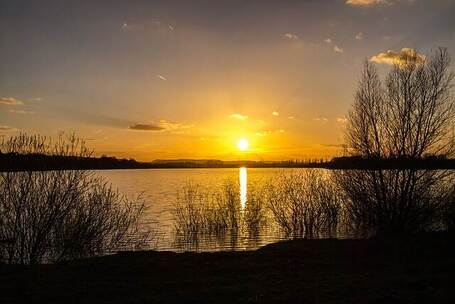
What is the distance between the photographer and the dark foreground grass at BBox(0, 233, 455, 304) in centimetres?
853

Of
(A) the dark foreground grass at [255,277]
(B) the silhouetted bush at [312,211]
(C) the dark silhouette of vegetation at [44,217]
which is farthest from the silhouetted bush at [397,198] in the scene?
(C) the dark silhouette of vegetation at [44,217]

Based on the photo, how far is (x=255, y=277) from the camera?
10406 millimetres

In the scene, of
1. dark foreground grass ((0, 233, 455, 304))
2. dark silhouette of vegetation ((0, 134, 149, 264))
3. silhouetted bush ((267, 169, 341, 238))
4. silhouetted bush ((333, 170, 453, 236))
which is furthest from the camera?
silhouetted bush ((267, 169, 341, 238))

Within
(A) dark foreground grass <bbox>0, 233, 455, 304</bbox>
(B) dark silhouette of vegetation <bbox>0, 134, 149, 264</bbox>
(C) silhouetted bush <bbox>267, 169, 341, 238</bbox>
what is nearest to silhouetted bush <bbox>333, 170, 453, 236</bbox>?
(C) silhouetted bush <bbox>267, 169, 341, 238</bbox>

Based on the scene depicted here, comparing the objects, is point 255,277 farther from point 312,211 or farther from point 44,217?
point 312,211

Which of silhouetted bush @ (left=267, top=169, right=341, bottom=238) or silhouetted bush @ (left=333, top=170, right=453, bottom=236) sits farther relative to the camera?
silhouetted bush @ (left=267, top=169, right=341, bottom=238)

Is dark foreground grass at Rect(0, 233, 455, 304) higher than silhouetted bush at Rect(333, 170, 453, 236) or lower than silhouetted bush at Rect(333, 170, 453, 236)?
lower

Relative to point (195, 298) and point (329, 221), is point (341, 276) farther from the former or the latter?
point (329, 221)

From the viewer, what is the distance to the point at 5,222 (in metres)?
14.8

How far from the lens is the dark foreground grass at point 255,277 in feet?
28.0

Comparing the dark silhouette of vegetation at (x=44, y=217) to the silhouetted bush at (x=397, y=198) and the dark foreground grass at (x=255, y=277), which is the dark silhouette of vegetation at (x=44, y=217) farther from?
the silhouetted bush at (x=397, y=198)

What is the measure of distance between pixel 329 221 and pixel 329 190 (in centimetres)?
179

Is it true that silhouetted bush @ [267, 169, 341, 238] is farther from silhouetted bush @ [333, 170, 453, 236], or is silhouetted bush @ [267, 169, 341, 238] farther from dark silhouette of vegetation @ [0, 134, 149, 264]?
dark silhouette of vegetation @ [0, 134, 149, 264]

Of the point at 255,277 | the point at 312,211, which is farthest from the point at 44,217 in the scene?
the point at 312,211
